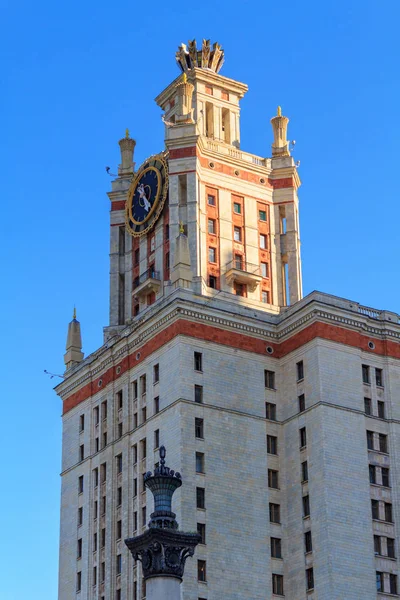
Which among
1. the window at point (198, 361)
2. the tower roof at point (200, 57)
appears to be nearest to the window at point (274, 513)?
the window at point (198, 361)

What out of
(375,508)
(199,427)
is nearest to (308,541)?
(375,508)

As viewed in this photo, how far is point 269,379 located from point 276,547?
13.7 meters

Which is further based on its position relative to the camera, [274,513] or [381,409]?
[381,409]

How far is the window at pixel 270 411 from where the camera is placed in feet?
352

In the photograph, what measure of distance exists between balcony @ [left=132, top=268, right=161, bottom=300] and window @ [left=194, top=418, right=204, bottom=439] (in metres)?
18.1

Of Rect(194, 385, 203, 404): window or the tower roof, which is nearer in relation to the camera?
Rect(194, 385, 203, 404): window

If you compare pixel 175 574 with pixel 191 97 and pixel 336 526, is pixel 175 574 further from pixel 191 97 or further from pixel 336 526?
pixel 191 97

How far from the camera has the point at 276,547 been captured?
10312 centimetres

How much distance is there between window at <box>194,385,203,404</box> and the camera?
340ft

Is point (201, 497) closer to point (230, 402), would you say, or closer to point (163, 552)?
point (230, 402)

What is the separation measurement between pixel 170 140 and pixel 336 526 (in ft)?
124

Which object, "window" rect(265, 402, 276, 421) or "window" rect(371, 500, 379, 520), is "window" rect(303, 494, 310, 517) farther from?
"window" rect(265, 402, 276, 421)

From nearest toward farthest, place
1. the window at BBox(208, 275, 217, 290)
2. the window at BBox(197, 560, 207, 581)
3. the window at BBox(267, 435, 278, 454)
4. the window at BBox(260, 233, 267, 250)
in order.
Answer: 1. the window at BBox(197, 560, 207, 581)
2. the window at BBox(267, 435, 278, 454)
3. the window at BBox(208, 275, 217, 290)
4. the window at BBox(260, 233, 267, 250)

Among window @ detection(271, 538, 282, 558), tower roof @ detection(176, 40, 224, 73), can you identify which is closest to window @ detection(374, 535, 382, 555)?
window @ detection(271, 538, 282, 558)
